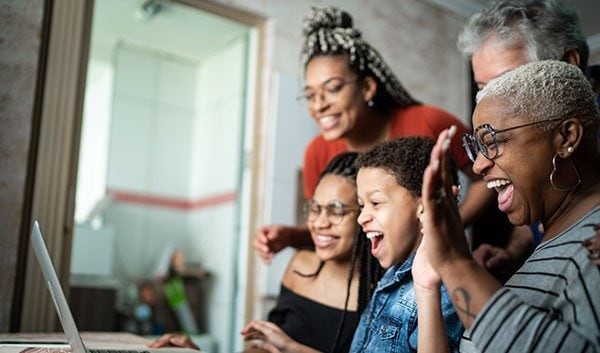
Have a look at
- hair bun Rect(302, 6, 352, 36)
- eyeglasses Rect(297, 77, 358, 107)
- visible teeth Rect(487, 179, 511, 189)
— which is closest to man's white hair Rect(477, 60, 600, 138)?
visible teeth Rect(487, 179, 511, 189)

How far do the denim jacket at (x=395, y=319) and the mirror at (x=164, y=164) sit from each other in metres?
2.62

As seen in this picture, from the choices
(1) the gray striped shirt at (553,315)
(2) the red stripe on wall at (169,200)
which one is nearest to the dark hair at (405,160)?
(1) the gray striped shirt at (553,315)

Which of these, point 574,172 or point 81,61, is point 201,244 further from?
point 574,172

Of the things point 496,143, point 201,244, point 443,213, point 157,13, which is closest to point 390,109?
point 496,143

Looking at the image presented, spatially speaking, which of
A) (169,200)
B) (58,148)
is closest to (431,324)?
(58,148)

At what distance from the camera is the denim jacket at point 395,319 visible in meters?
1.21

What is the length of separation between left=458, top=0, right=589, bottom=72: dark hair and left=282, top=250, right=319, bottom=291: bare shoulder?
28.8 inches

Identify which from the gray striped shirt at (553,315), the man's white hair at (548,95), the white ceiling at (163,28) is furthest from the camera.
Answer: the white ceiling at (163,28)

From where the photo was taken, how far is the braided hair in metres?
2.11

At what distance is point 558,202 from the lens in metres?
1.07

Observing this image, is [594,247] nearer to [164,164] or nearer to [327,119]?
[327,119]

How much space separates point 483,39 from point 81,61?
1579mm

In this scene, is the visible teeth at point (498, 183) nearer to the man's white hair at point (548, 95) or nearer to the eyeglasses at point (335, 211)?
the man's white hair at point (548, 95)

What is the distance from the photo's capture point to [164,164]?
4.68 meters
